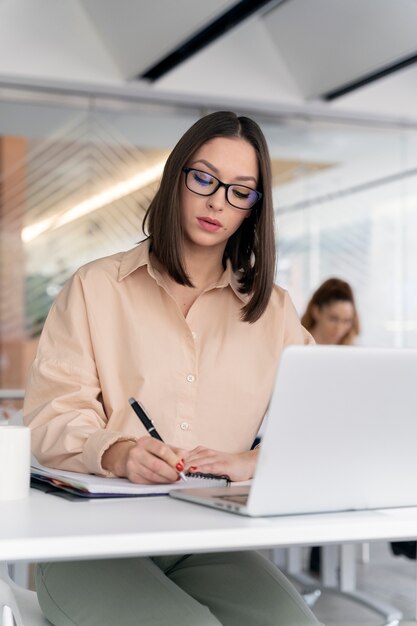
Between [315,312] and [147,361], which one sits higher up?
[315,312]

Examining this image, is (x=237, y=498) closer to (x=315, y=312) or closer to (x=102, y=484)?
(x=102, y=484)

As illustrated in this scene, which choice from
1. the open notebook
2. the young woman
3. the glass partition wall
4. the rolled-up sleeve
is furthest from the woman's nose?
the glass partition wall

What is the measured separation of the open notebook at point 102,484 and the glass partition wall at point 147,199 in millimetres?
4458

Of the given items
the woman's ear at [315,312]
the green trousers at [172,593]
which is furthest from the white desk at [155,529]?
the woman's ear at [315,312]

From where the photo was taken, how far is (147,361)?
5.94 feet

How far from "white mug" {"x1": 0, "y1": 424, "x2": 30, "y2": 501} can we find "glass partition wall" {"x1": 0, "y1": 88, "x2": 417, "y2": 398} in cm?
463

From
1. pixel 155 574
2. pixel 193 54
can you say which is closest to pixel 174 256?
pixel 155 574

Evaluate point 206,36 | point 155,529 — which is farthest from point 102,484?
point 206,36

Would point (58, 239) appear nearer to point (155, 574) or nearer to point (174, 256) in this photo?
point (174, 256)

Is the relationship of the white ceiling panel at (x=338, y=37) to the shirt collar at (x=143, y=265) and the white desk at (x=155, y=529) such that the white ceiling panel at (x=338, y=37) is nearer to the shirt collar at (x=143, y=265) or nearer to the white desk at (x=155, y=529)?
the shirt collar at (x=143, y=265)

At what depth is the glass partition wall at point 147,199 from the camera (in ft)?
19.4

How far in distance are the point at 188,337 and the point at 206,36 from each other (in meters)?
3.60

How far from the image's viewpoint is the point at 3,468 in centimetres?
137

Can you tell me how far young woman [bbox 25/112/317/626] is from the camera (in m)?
1.59
